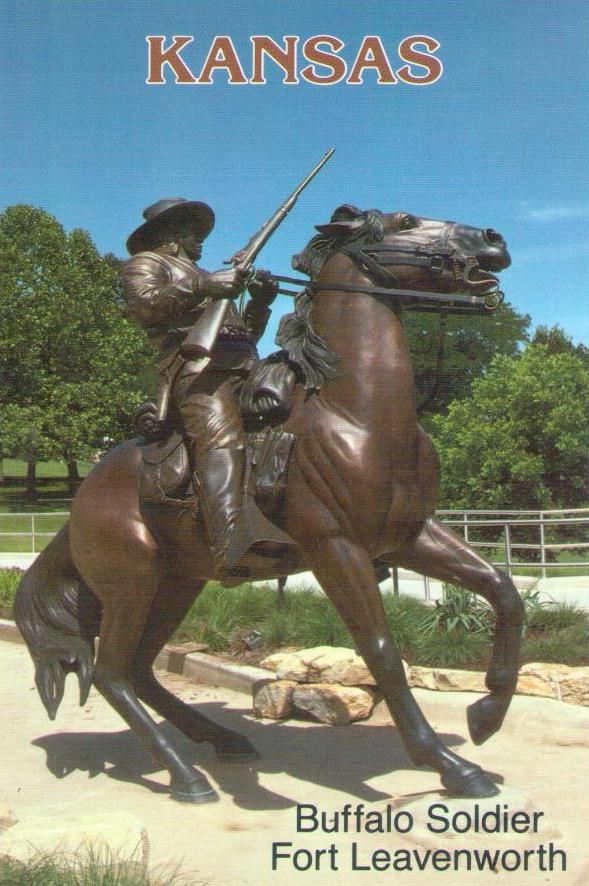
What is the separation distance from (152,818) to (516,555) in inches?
840

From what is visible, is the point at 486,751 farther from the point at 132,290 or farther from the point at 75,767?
the point at 132,290

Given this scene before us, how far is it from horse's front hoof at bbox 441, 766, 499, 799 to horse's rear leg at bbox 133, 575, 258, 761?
1.72 m

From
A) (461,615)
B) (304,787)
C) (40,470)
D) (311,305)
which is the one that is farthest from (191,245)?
(40,470)

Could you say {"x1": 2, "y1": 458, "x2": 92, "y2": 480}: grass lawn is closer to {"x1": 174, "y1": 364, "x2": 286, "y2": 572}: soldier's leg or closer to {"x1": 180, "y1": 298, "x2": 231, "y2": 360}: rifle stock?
{"x1": 174, "y1": 364, "x2": 286, "y2": 572}: soldier's leg

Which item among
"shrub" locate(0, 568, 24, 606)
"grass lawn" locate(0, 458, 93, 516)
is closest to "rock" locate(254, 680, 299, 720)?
"shrub" locate(0, 568, 24, 606)

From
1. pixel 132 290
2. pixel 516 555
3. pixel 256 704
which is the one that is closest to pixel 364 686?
pixel 256 704

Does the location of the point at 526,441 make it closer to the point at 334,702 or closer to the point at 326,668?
the point at 326,668

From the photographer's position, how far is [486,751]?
594cm

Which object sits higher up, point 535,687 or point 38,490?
point 38,490

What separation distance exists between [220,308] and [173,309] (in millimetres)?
435

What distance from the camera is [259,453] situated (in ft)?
16.3

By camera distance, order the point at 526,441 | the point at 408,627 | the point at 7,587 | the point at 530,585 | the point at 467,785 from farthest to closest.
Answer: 1. the point at 526,441
2. the point at 7,587
3. the point at 530,585
4. the point at 408,627
5. the point at 467,785

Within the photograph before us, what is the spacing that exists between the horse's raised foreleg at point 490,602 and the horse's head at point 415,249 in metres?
1.36

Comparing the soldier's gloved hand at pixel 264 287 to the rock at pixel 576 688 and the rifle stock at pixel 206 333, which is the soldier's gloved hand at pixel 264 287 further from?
the rock at pixel 576 688
